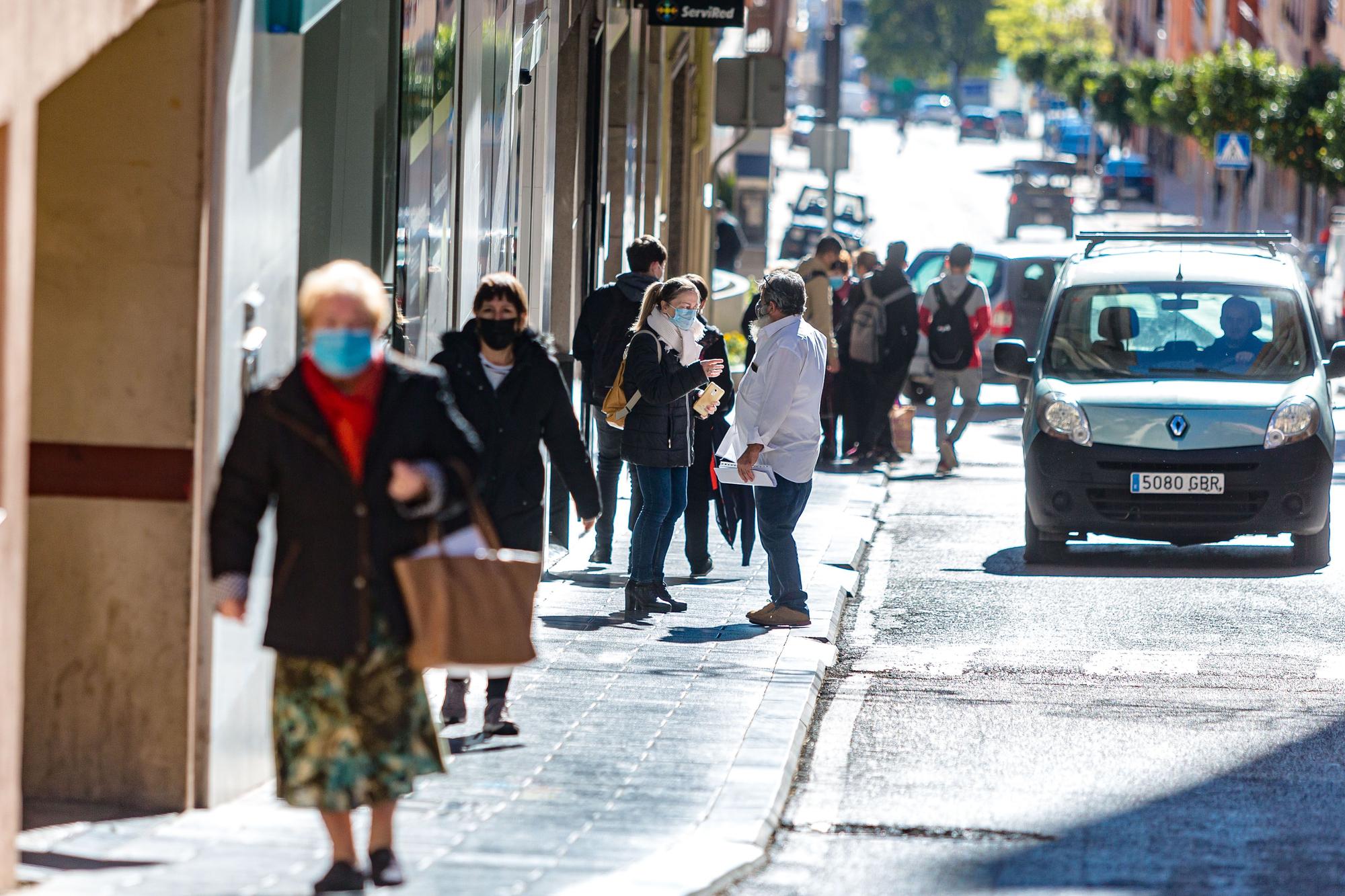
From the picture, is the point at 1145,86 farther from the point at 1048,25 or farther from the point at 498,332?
the point at 498,332

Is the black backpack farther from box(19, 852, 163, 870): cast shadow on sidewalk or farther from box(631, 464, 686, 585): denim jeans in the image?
box(19, 852, 163, 870): cast shadow on sidewalk

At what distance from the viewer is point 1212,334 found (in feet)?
44.0

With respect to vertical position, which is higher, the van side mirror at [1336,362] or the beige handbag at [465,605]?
the van side mirror at [1336,362]

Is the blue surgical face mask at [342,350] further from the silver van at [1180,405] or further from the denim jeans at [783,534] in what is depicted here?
the silver van at [1180,405]

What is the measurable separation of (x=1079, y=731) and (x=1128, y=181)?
67.7 m

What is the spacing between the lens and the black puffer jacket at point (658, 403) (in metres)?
10.2

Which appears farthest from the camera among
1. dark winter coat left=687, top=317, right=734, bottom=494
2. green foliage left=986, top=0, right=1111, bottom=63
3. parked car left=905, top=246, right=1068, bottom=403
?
green foliage left=986, top=0, right=1111, bottom=63

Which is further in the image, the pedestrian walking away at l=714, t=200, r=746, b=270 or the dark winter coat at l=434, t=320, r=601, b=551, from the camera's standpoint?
the pedestrian walking away at l=714, t=200, r=746, b=270

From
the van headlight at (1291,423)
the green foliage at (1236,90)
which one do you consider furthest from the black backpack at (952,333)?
the green foliage at (1236,90)

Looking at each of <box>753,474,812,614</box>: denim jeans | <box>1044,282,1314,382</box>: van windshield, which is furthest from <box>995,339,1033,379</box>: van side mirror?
<box>753,474,812,614</box>: denim jeans

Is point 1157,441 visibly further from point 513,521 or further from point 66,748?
point 66,748

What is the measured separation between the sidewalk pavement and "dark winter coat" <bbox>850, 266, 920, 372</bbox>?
704 centimetres

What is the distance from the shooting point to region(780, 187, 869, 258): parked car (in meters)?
45.8

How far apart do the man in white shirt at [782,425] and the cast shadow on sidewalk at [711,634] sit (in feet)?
0.40
